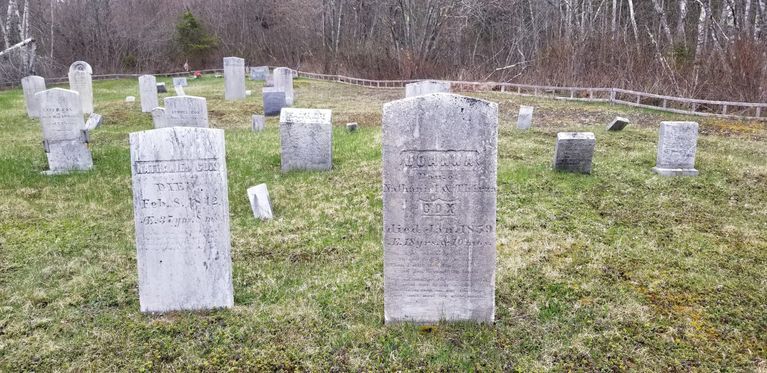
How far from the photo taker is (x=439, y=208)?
4.36m

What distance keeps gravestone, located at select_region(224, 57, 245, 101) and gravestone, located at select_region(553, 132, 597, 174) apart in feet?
53.9

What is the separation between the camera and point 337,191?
29.5 feet

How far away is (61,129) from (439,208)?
9.02 m

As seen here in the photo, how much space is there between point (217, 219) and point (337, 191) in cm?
433

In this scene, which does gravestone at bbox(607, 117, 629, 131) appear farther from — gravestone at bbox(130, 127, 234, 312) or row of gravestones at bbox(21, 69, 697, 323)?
gravestone at bbox(130, 127, 234, 312)

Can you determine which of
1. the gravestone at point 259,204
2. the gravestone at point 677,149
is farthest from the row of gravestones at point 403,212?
the gravestone at point 677,149

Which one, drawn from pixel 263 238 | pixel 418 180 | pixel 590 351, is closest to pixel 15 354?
pixel 263 238

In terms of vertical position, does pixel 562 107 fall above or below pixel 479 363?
above

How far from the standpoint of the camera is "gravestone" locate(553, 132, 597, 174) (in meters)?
9.55

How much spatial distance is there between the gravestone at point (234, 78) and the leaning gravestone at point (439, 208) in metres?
19.9

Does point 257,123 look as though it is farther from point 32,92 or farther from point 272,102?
point 32,92

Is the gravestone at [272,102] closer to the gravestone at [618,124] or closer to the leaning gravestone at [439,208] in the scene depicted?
the gravestone at [618,124]

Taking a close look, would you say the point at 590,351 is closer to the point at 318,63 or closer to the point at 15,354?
the point at 15,354

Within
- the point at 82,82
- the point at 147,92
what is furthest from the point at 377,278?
the point at 82,82
